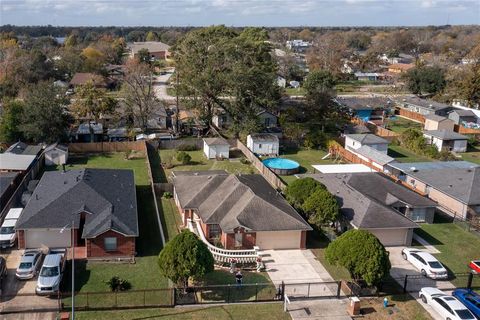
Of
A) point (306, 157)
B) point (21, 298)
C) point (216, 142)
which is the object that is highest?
point (216, 142)

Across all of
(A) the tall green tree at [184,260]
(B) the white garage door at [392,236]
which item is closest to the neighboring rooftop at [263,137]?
(B) the white garage door at [392,236]

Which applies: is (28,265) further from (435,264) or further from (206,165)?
(206,165)

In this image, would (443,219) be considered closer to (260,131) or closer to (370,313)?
(370,313)

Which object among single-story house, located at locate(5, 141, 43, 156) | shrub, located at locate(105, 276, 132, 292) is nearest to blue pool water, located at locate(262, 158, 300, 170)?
single-story house, located at locate(5, 141, 43, 156)

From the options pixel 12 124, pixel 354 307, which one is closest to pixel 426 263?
pixel 354 307

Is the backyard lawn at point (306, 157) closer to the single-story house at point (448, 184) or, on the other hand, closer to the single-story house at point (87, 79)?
the single-story house at point (448, 184)
